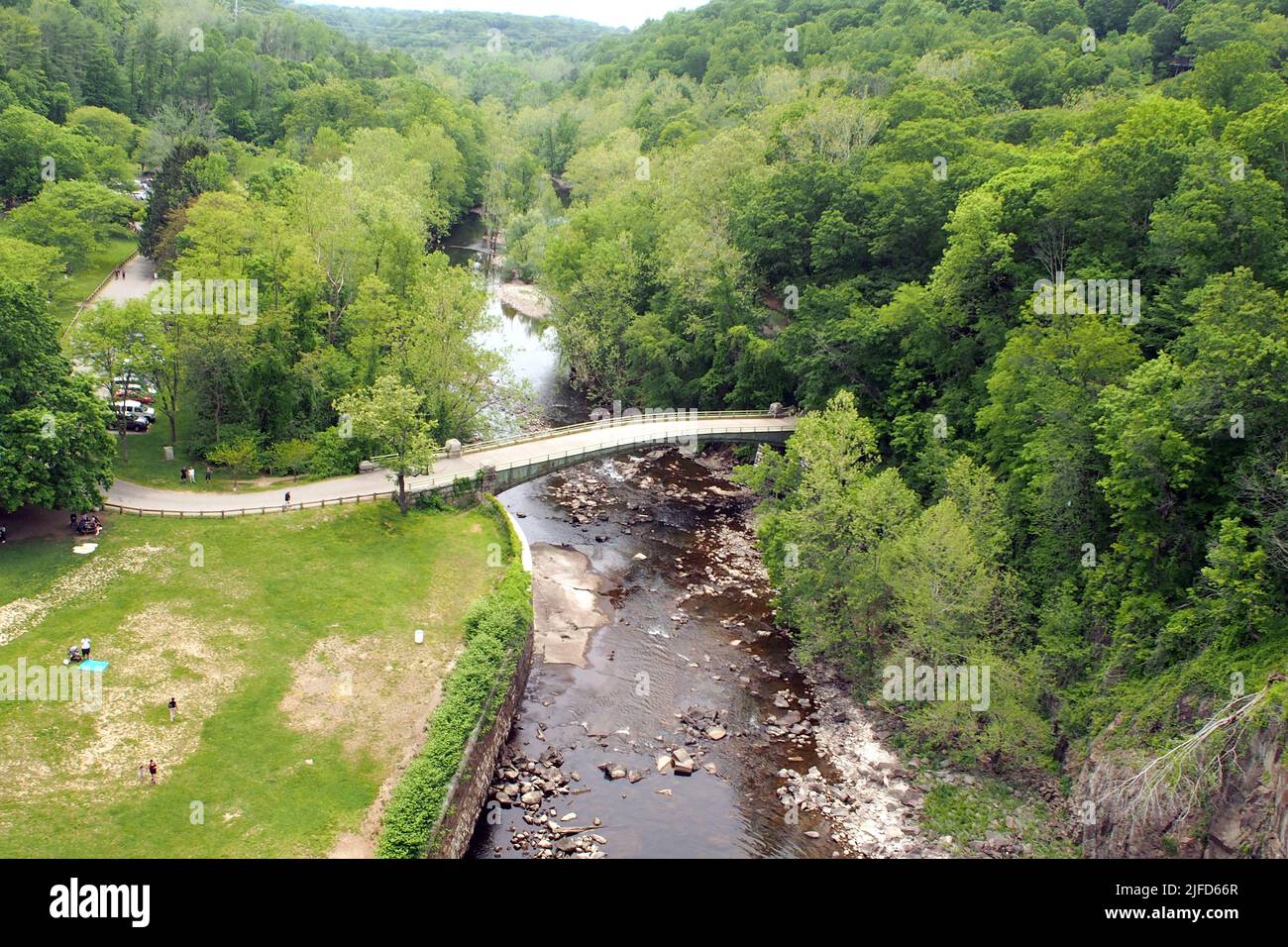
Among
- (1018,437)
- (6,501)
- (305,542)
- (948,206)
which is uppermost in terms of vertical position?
(948,206)

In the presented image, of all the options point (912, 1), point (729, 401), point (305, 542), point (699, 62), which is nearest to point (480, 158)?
point (699, 62)

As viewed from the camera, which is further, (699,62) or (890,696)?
(699,62)

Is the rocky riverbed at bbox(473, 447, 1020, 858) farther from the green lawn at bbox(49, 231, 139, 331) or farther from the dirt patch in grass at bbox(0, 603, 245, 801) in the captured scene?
the green lawn at bbox(49, 231, 139, 331)

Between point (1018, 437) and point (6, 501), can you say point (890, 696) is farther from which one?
point (6, 501)

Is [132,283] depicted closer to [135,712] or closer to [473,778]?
[135,712]

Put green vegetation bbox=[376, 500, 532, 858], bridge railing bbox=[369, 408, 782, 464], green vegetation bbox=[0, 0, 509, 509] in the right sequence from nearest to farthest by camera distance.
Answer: green vegetation bbox=[376, 500, 532, 858], green vegetation bbox=[0, 0, 509, 509], bridge railing bbox=[369, 408, 782, 464]

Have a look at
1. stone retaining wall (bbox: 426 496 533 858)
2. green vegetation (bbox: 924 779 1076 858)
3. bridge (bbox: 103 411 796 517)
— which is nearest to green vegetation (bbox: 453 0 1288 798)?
green vegetation (bbox: 924 779 1076 858)

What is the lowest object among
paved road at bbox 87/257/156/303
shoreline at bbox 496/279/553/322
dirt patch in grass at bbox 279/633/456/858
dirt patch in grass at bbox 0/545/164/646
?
A: dirt patch in grass at bbox 279/633/456/858
